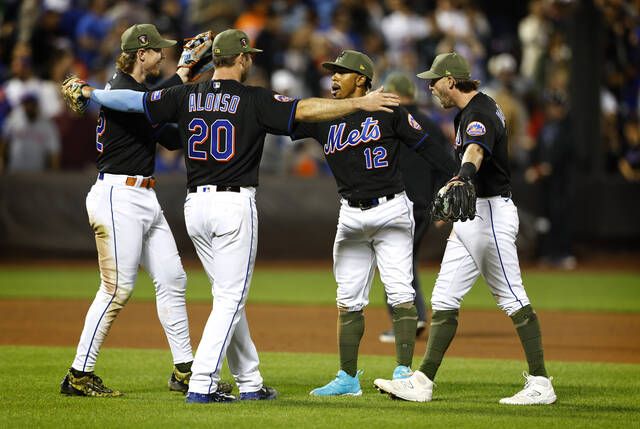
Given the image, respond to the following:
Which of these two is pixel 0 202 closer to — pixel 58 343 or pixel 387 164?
pixel 58 343

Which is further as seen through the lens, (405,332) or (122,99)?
(405,332)

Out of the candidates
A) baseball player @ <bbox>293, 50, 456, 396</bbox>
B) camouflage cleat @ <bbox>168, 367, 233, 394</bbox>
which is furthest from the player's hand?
camouflage cleat @ <bbox>168, 367, 233, 394</bbox>

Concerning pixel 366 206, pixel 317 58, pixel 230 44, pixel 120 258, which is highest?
pixel 317 58

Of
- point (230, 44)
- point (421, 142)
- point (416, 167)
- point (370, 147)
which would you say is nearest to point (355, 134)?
point (370, 147)

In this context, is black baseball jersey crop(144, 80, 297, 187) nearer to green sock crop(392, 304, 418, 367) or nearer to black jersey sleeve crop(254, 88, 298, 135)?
black jersey sleeve crop(254, 88, 298, 135)

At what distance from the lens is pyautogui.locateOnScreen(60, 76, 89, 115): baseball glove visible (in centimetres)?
734

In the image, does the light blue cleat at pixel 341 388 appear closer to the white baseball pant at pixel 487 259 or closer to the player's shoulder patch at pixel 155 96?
the white baseball pant at pixel 487 259

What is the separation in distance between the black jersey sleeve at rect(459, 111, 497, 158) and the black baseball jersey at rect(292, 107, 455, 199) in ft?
1.85

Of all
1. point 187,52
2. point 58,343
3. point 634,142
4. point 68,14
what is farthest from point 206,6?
point 187,52

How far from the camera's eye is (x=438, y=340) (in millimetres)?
7297

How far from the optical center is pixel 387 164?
24.9 ft

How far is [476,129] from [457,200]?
1.68ft

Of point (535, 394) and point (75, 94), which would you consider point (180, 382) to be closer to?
point (75, 94)

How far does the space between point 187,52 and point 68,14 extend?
12881mm
